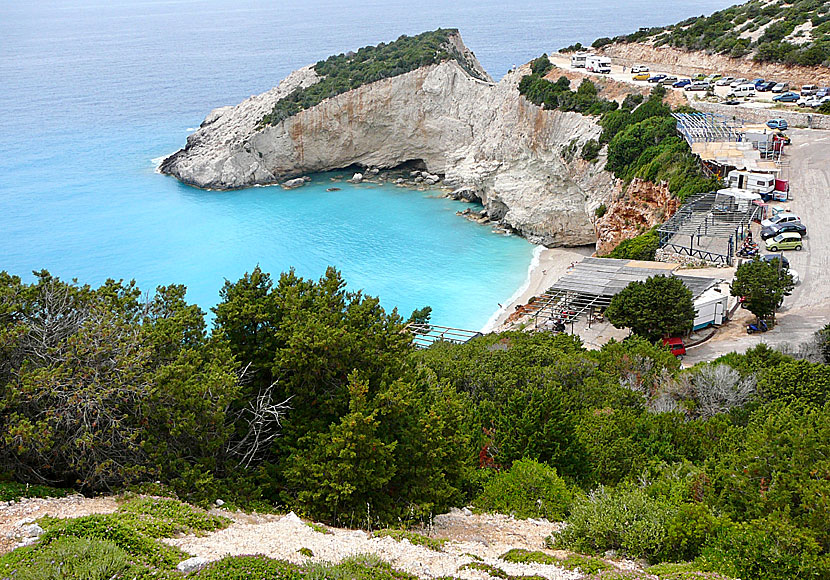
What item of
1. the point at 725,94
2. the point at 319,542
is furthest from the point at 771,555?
the point at 725,94

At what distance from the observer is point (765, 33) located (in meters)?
60.5

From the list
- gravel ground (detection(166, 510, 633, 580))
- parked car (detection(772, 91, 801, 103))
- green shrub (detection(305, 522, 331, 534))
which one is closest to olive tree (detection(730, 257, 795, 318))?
gravel ground (detection(166, 510, 633, 580))

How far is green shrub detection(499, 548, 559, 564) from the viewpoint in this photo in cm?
1093

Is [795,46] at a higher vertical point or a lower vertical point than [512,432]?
higher

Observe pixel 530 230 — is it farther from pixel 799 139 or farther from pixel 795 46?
pixel 795 46

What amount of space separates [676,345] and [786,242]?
1048cm

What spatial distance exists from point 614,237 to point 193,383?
36063 mm

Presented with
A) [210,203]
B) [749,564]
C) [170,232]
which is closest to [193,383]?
[749,564]

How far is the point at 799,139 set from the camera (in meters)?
45.4

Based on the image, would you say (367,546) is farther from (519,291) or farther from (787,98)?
(787,98)

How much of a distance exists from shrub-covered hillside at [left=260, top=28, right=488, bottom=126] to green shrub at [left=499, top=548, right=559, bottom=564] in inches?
2536

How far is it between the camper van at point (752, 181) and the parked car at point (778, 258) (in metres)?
6.67

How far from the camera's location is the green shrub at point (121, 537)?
973 centimetres

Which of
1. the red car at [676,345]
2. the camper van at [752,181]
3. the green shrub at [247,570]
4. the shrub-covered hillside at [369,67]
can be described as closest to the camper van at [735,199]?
the camper van at [752,181]
